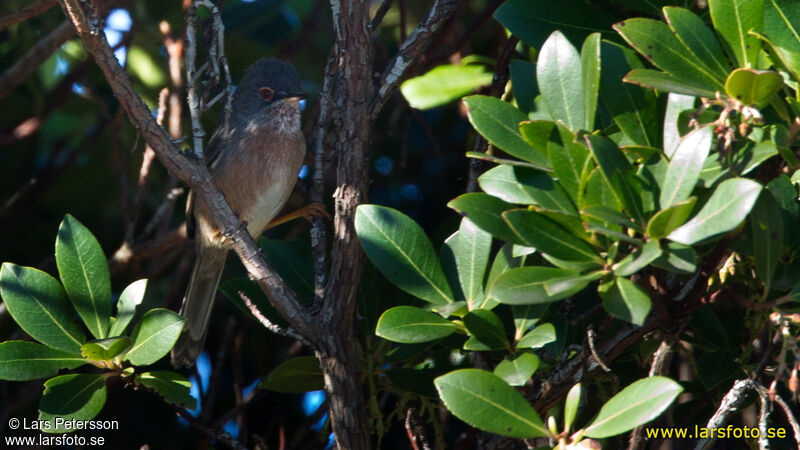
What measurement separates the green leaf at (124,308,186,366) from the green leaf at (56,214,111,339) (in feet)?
0.67

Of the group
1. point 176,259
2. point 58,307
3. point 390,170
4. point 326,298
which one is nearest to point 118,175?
point 176,259

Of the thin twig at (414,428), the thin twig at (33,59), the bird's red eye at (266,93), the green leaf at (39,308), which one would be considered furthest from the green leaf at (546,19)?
the thin twig at (33,59)

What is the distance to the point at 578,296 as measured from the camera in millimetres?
2828

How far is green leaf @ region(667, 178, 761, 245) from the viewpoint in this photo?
4.98ft

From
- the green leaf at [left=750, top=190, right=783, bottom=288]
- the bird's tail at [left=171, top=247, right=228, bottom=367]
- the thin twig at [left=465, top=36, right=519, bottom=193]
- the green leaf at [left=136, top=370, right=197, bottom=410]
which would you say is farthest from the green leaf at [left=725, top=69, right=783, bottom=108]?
the bird's tail at [left=171, top=247, right=228, bottom=367]

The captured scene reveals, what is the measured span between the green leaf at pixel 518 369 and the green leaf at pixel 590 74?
2.01ft

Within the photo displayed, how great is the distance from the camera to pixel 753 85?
68.4 inches

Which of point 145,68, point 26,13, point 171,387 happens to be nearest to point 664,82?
point 171,387

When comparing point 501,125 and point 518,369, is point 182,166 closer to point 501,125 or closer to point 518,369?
point 501,125

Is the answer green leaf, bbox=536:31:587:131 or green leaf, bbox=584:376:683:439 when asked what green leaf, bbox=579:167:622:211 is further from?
green leaf, bbox=584:376:683:439

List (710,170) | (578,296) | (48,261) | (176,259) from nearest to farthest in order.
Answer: (710,170) < (578,296) < (48,261) < (176,259)

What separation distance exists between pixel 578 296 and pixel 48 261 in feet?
8.90

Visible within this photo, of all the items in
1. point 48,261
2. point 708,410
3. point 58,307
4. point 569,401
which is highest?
point 48,261

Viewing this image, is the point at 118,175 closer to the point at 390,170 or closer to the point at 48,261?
the point at 48,261
